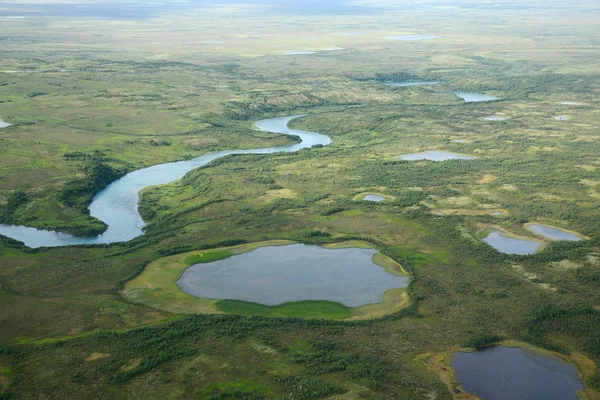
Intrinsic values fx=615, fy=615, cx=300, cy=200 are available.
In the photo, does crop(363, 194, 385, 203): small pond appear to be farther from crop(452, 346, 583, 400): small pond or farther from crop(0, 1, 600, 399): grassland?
crop(452, 346, 583, 400): small pond

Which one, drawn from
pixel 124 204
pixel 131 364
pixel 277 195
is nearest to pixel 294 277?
pixel 131 364

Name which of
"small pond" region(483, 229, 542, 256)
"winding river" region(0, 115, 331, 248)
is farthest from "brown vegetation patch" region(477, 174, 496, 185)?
"winding river" region(0, 115, 331, 248)

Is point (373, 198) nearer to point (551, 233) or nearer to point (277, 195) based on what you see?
point (277, 195)

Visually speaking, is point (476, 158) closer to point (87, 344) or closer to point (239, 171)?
point (239, 171)

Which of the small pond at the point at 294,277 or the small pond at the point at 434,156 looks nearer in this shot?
the small pond at the point at 294,277

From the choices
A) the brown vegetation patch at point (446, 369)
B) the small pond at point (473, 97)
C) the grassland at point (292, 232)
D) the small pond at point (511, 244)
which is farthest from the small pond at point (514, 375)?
the small pond at point (473, 97)

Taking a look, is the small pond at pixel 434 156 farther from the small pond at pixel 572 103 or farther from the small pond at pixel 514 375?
the small pond at pixel 514 375

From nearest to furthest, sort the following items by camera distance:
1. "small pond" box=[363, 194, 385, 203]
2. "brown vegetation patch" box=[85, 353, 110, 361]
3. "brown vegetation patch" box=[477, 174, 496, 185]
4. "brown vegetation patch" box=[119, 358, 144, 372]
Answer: "brown vegetation patch" box=[119, 358, 144, 372] → "brown vegetation patch" box=[85, 353, 110, 361] → "small pond" box=[363, 194, 385, 203] → "brown vegetation patch" box=[477, 174, 496, 185]
